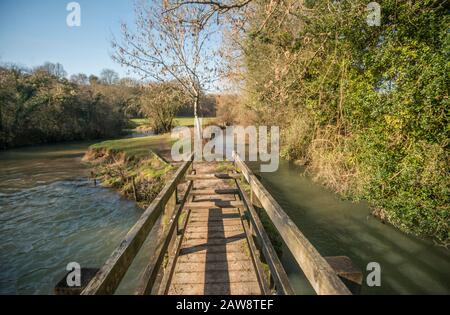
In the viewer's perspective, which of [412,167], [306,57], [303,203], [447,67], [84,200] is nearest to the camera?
[447,67]

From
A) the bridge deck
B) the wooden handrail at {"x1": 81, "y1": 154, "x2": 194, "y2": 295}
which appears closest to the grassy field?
the bridge deck

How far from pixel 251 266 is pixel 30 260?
8.05m

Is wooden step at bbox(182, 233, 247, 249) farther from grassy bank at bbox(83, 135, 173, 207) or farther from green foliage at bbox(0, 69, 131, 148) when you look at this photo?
green foliage at bbox(0, 69, 131, 148)

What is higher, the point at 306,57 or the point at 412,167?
the point at 306,57

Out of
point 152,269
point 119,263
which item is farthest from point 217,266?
point 119,263

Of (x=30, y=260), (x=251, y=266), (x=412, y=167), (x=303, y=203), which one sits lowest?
(x=30, y=260)

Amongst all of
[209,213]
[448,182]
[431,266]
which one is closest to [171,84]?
[209,213]

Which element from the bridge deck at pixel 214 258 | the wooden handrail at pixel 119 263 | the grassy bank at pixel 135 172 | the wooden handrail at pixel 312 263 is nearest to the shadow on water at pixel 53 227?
the grassy bank at pixel 135 172

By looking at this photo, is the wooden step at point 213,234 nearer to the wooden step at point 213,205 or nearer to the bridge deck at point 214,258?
the bridge deck at point 214,258

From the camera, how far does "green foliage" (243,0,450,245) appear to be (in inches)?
228

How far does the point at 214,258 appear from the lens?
4.16 m

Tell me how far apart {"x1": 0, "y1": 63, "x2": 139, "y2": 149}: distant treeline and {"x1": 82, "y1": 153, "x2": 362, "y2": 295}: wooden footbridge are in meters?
34.5

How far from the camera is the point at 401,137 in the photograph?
6.47 metres
